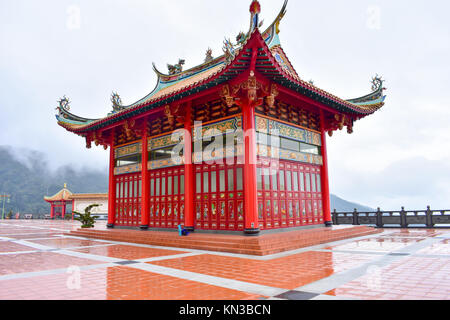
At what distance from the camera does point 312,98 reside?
12.9 meters

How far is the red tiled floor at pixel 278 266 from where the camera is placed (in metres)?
5.71

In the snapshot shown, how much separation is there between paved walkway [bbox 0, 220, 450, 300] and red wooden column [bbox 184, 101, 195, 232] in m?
3.63

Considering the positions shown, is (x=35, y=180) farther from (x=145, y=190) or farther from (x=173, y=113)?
(x=173, y=113)

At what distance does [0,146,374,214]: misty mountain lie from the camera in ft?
306

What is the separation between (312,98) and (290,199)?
13.9 ft

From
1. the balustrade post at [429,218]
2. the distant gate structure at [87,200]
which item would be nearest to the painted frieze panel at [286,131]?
the balustrade post at [429,218]

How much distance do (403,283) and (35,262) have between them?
818cm

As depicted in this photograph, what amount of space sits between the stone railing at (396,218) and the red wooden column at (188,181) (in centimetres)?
1071

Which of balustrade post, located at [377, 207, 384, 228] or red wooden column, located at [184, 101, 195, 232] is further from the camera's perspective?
balustrade post, located at [377, 207, 384, 228]

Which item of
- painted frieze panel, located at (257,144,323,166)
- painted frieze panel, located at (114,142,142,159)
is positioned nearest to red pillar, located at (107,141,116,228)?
painted frieze panel, located at (114,142,142,159)

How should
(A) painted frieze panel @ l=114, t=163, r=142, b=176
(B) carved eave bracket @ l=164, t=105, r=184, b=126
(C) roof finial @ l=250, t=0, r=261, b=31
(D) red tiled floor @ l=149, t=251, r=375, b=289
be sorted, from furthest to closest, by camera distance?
(A) painted frieze panel @ l=114, t=163, r=142, b=176 → (B) carved eave bracket @ l=164, t=105, r=184, b=126 → (C) roof finial @ l=250, t=0, r=261, b=31 → (D) red tiled floor @ l=149, t=251, r=375, b=289

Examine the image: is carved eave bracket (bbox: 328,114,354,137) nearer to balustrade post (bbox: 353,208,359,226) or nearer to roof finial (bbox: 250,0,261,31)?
balustrade post (bbox: 353,208,359,226)

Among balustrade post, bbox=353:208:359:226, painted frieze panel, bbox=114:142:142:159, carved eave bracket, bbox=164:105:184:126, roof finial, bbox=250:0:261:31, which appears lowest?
balustrade post, bbox=353:208:359:226
